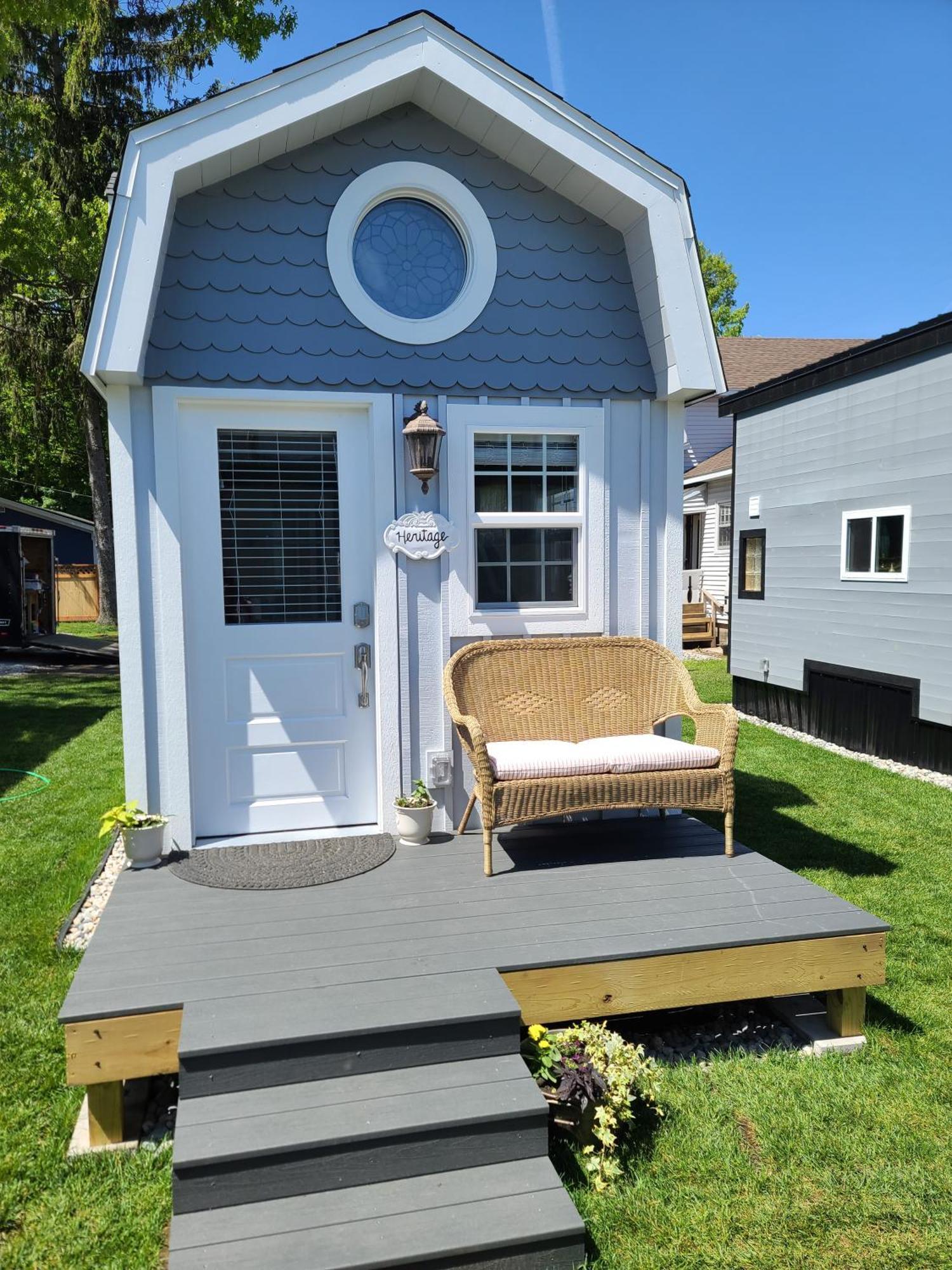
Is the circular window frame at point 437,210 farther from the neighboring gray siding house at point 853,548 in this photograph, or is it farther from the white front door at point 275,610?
the neighboring gray siding house at point 853,548

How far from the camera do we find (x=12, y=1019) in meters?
3.05

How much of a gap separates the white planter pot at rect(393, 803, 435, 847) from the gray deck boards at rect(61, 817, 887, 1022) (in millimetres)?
94

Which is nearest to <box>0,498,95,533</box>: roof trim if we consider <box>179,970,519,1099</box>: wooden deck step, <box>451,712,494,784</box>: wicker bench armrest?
<box>451,712,494,784</box>: wicker bench armrest

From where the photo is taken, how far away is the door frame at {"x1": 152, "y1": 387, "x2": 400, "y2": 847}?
3820mm

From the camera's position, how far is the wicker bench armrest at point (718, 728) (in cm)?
372

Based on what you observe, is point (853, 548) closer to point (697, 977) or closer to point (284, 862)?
point (697, 977)

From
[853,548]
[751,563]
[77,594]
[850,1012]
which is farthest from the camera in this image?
[77,594]

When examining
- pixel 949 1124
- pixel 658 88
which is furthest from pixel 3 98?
pixel 949 1124

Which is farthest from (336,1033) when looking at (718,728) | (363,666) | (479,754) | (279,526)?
(279,526)

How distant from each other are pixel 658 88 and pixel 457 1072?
1007 centimetres

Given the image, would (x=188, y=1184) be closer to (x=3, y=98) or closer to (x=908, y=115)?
(x=908, y=115)

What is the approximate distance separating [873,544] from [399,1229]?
23.6 ft

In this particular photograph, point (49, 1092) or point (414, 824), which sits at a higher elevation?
point (414, 824)

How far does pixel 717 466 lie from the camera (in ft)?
50.4
